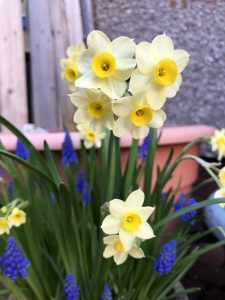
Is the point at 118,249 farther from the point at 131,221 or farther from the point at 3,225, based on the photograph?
the point at 3,225

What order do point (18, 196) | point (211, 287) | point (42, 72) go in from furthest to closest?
point (42, 72) < point (211, 287) < point (18, 196)

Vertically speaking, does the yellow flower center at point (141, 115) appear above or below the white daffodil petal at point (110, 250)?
above

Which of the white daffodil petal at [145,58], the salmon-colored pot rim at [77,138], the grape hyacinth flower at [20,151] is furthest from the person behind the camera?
the salmon-colored pot rim at [77,138]

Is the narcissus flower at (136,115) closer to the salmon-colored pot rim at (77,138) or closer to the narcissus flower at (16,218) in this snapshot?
the narcissus flower at (16,218)

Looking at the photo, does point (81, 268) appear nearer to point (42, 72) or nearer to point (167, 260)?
point (167, 260)

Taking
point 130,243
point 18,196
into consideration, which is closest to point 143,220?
point 130,243

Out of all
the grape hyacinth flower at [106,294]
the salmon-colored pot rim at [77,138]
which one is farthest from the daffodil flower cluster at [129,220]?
the salmon-colored pot rim at [77,138]

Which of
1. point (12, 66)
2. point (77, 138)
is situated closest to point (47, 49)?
point (12, 66)
